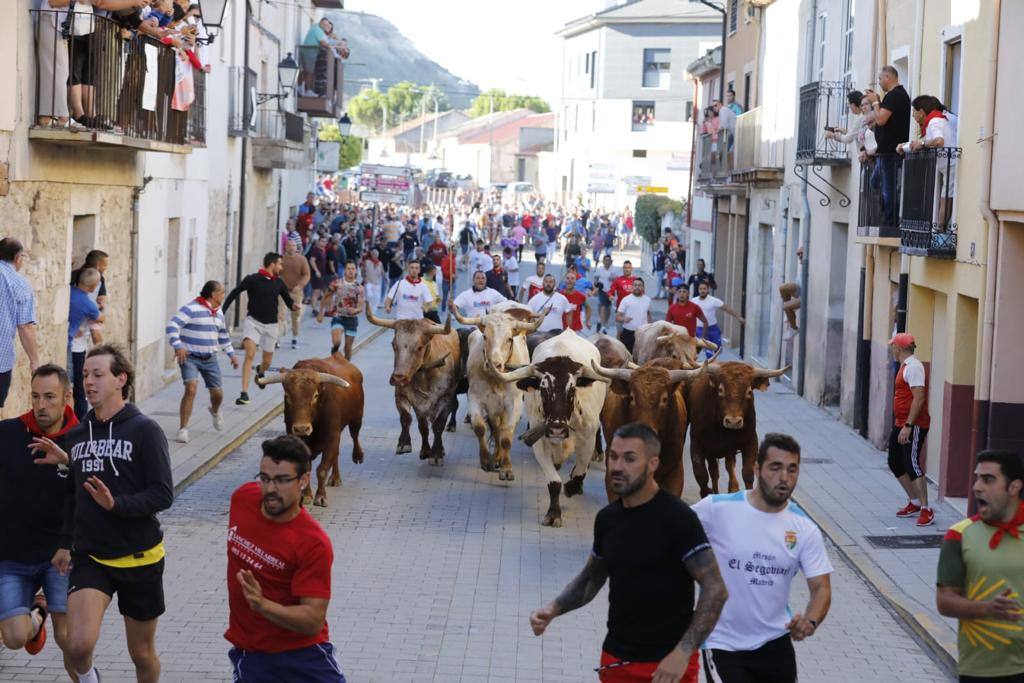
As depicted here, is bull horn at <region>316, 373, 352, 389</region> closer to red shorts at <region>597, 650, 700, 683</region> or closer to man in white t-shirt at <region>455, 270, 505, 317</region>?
man in white t-shirt at <region>455, 270, 505, 317</region>

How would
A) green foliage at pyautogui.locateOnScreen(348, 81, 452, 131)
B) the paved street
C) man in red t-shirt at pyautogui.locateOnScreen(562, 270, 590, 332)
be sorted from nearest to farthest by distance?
the paved street, man in red t-shirt at pyautogui.locateOnScreen(562, 270, 590, 332), green foliage at pyautogui.locateOnScreen(348, 81, 452, 131)


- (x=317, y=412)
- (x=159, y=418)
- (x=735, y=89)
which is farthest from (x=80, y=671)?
(x=735, y=89)

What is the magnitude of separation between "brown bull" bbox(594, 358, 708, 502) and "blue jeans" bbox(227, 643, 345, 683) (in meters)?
6.09

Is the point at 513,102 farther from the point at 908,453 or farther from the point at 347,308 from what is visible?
the point at 908,453

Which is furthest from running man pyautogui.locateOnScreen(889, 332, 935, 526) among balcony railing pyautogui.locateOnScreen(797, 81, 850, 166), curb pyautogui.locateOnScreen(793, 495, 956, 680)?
balcony railing pyautogui.locateOnScreen(797, 81, 850, 166)

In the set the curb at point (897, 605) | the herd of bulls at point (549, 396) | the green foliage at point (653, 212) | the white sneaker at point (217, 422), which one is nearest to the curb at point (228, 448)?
the white sneaker at point (217, 422)

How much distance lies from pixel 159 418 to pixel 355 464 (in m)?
3.52

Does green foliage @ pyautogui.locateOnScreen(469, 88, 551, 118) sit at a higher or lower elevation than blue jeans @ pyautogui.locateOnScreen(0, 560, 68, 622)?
higher

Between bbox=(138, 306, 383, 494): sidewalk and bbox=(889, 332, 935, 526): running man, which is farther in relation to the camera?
bbox=(138, 306, 383, 494): sidewalk

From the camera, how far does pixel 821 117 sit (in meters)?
22.8

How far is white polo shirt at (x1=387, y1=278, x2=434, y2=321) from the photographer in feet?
68.3

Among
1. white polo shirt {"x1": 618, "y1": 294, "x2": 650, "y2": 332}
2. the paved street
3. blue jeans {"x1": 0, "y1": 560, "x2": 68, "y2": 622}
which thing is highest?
white polo shirt {"x1": 618, "y1": 294, "x2": 650, "y2": 332}

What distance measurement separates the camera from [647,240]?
57594mm

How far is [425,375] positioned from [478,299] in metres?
3.88
